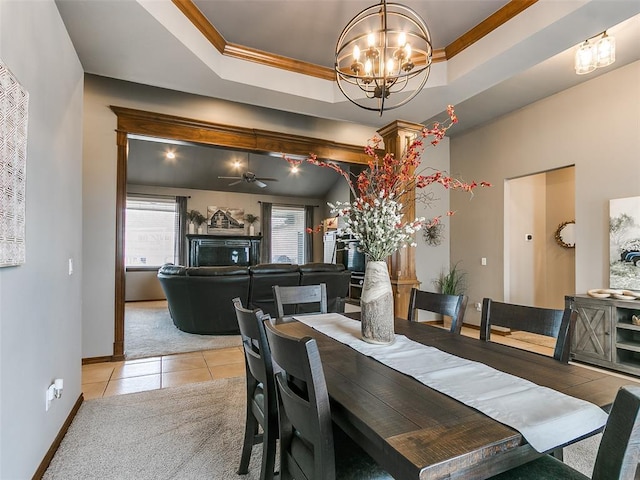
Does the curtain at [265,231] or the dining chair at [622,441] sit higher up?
the curtain at [265,231]

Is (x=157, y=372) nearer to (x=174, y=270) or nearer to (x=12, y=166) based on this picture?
(x=174, y=270)

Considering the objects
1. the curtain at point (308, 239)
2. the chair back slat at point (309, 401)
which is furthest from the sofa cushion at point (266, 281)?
the curtain at point (308, 239)

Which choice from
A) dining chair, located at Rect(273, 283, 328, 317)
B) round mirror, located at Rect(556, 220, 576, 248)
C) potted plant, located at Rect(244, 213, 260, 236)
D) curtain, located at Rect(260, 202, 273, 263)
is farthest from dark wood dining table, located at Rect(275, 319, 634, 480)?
curtain, located at Rect(260, 202, 273, 263)

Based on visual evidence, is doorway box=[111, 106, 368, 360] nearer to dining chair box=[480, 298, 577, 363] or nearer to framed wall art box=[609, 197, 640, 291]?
framed wall art box=[609, 197, 640, 291]

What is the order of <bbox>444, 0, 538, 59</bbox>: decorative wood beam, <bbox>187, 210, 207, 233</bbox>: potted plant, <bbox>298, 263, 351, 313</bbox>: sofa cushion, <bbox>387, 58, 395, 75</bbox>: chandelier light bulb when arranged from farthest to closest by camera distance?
<bbox>187, 210, 207, 233</bbox>: potted plant, <bbox>298, 263, 351, 313</bbox>: sofa cushion, <bbox>444, 0, 538, 59</bbox>: decorative wood beam, <bbox>387, 58, 395, 75</bbox>: chandelier light bulb

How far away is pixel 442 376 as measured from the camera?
4.08 ft

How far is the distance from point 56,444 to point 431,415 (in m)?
2.30

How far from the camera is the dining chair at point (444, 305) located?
205 centimetres

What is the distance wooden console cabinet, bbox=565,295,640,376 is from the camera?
3326 millimetres

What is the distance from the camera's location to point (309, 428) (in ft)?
3.47

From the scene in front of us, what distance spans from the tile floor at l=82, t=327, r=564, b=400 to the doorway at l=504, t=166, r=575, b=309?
3907 mm

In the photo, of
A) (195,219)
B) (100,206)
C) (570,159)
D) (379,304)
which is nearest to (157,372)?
(100,206)

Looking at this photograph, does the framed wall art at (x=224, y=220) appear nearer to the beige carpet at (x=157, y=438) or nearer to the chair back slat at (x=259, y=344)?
the beige carpet at (x=157, y=438)

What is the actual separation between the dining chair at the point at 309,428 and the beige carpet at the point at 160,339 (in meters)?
3.19
